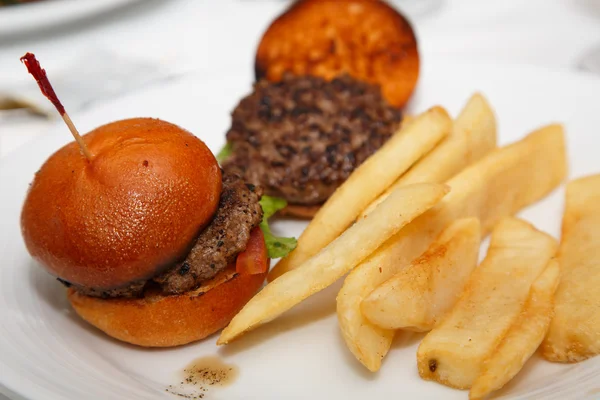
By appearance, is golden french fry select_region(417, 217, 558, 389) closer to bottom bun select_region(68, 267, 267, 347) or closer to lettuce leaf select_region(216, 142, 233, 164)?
bottom bun select_region(68, 267, 267, 347)

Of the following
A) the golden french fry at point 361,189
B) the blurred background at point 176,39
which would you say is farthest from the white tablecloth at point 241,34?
the golden french fry at point 361,189

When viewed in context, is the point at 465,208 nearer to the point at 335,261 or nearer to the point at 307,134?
the point at 335,261

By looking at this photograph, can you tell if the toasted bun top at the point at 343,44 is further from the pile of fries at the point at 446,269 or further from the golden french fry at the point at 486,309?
the golden french fry at the point at 486,309

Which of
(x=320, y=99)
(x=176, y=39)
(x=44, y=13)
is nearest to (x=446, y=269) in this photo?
(x=320, y=99)

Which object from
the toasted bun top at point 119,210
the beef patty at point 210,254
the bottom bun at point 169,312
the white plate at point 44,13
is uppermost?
the white plate at point 44,13

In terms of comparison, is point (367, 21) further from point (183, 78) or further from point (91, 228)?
point (91, 228)

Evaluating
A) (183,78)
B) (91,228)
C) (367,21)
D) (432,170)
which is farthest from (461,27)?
(91,228)
